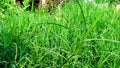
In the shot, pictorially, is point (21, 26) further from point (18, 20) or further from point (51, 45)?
point (51, 45)

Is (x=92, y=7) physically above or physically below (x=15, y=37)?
above

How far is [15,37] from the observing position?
262 centimetres

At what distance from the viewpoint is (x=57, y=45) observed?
266 cm

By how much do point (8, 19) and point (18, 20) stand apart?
0.38 ft

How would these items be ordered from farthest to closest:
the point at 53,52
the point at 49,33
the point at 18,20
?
1. the point at 18,20
2. the point at 49,33
3. the point at 53,52

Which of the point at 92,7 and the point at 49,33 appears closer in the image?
the point at 49,33

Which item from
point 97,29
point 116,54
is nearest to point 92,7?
point 97,29

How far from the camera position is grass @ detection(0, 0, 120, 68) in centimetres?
240

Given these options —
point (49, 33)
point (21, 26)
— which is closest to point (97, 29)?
point (49, 33)

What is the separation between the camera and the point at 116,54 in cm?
249

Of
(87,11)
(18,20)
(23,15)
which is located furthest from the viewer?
(87,11)

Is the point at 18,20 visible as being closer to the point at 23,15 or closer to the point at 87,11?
the point at 23,15

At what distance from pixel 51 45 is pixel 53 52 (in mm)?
217

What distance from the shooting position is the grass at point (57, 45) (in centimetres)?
240
